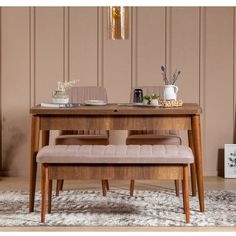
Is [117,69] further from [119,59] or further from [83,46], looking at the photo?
[83,46]

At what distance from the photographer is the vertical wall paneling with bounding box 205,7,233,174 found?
16.1 ft

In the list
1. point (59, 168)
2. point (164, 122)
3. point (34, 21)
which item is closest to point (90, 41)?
point (34, 21)

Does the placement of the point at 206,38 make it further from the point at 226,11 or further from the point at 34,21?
the point at 34,21

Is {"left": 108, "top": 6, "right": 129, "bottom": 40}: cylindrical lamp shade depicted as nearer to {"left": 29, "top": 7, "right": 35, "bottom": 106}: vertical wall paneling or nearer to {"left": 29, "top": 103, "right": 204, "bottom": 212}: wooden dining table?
{"left": 29, "top": 103, "right": 204, "bottom": 212}: wooden dining table

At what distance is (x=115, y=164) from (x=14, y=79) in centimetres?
227

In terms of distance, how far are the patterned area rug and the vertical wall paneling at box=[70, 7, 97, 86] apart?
1256mm

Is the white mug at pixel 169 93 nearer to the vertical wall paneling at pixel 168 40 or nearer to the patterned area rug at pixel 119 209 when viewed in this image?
the patterned area rug at pixel 119 209

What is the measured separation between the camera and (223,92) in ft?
16.2

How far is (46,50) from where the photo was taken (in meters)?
4.93

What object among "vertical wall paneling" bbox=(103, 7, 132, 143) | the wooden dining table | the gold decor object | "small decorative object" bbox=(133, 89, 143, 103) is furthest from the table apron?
"vertical wall paneling" bbox=(103, 7, 132, 143)

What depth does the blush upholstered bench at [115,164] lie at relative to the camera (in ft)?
9.52

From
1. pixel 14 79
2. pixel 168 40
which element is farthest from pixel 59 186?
pixel 168 40

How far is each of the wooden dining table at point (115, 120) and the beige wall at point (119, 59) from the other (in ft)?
5.28

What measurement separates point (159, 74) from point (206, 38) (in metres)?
0.55
